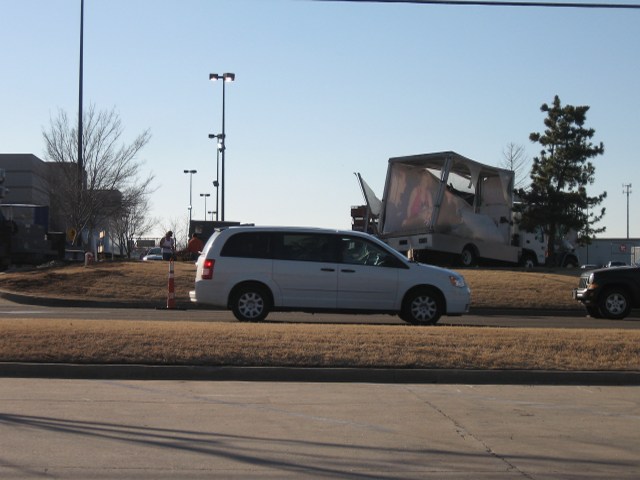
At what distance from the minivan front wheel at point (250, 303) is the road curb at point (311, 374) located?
5.05m

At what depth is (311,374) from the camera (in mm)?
10125

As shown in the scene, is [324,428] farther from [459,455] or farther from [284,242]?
[284,242]

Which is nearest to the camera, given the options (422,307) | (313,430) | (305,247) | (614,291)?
(313,430)

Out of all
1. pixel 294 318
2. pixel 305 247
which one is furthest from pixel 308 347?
pixel 294 318

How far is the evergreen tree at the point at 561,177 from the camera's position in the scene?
31.1 meters

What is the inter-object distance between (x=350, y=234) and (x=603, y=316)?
7.54 metres

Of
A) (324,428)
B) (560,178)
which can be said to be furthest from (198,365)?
(560,178)

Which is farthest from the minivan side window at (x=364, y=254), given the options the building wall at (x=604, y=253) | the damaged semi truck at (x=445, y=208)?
the building wall at (x=604, y=253)

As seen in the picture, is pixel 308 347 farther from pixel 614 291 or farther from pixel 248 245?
pixel 614 291

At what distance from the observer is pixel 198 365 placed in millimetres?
10219

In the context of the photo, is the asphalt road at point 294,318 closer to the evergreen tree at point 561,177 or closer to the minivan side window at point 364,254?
the minivan side window at point 364,254

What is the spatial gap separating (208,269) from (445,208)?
13950 millimetres

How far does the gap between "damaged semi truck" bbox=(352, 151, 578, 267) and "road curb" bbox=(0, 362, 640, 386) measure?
16737mm

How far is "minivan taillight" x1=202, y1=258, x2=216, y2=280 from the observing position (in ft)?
50.1
